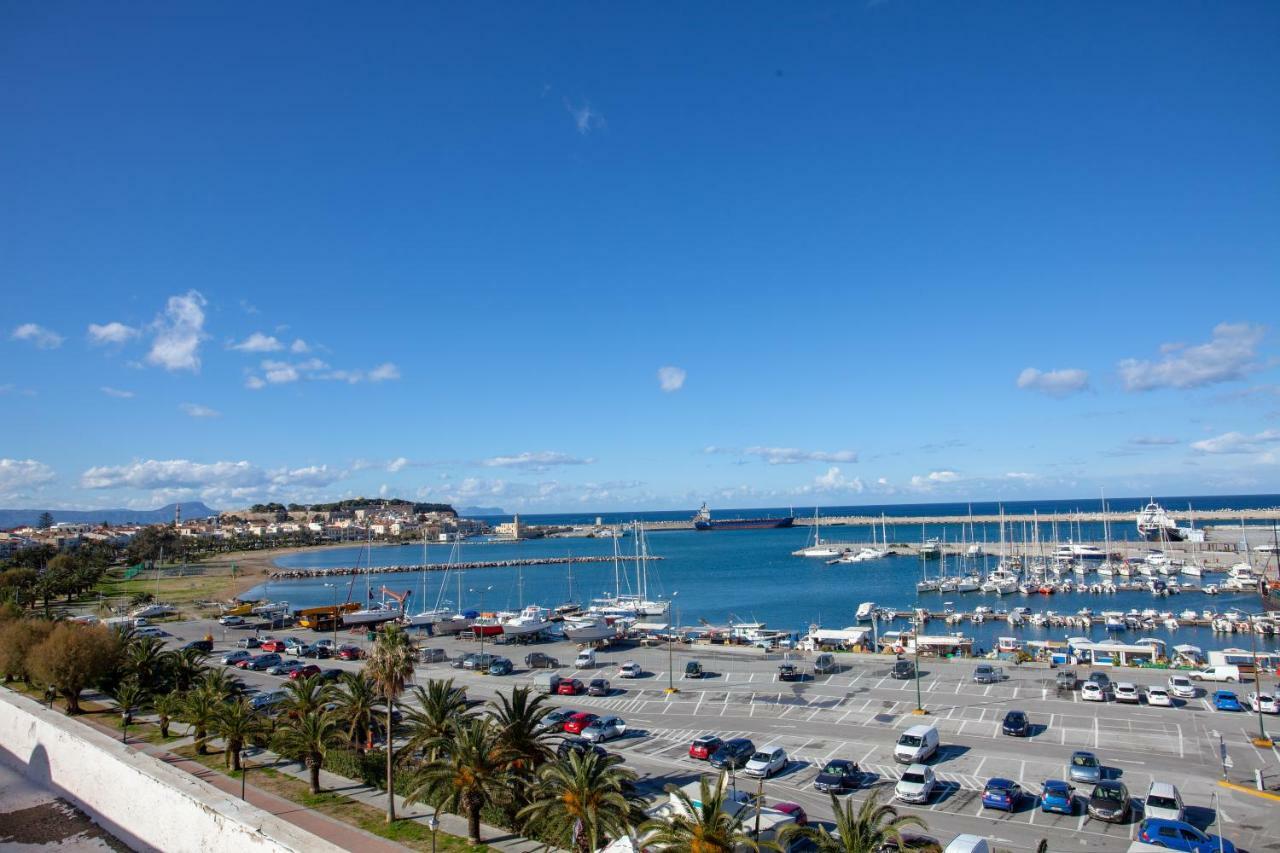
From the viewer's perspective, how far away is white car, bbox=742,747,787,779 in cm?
2520

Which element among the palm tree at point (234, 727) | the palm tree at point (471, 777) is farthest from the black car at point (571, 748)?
the palm tree at point (234, 727)

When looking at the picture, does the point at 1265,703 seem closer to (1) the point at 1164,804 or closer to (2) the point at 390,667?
(1) the point at 1164,804

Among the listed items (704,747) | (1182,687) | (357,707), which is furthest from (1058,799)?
(357,707)

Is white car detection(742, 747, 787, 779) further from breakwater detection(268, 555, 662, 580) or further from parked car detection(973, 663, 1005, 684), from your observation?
breakwater detection(268, 555, 662, 580)

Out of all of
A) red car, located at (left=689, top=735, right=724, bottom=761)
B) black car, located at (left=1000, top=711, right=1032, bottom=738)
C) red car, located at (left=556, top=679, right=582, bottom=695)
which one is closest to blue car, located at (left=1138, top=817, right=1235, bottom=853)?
black car, located at (left=1000, top=711, right=1032, bottom=738)

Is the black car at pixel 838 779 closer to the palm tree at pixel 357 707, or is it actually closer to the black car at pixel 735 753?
the black car at pixel 735 753

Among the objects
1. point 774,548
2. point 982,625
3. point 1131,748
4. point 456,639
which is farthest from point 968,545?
point 1131,748

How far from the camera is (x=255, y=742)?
99.0 feet

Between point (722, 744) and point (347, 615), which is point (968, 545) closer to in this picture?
point (347, 615)

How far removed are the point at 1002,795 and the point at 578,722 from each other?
16.1 metres

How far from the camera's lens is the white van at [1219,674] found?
124 feet

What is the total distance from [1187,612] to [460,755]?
7896 cm

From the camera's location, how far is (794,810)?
21109mm

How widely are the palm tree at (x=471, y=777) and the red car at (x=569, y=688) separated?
18.5 m
